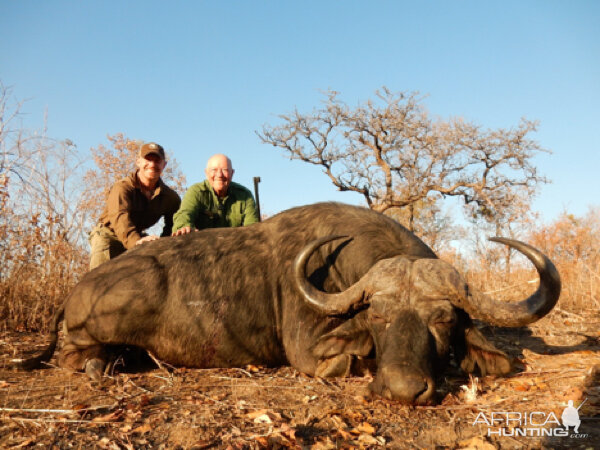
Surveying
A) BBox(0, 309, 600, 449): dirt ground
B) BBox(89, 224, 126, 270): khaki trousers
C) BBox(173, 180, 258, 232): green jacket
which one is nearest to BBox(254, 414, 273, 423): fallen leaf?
BBox(0, 309, 600, 449): dirt ground

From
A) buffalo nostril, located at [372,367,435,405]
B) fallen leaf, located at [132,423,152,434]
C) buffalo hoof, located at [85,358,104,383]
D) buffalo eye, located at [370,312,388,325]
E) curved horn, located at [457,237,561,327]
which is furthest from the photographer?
buffalo hoof, located at [85,358,104,383]

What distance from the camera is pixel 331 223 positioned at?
4262 mm

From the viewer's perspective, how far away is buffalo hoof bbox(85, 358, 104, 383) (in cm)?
355

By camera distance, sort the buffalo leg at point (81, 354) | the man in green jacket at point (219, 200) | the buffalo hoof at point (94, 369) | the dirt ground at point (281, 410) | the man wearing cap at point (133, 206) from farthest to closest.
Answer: the man in green jacket at point (219, 200)
the man wearing cap at point (133, 206)
the buffalo leg at point (81, 354)
the buffalo hoof at point (94, 369)
the dirt ground at point (281, 410)

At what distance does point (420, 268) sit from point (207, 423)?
5.92ft

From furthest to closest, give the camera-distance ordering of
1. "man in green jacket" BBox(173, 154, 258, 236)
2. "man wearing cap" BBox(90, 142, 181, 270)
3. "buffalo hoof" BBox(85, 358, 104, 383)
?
"man in green jacket" BBox(173, 154, 258, 236) → "man wearing cap" BBox(90, 142, 181, 270) → "buffalo hoof" BBox(85, 358, 104, 383)

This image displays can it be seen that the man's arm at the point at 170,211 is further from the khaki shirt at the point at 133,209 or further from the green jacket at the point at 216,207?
the green jacket at the point at 216,207

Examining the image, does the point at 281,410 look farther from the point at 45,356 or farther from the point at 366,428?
the point at 45,356

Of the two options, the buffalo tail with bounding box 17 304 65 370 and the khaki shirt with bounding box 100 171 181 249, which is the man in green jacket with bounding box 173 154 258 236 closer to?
the khaki shirt with bounding box 100 171 181 249

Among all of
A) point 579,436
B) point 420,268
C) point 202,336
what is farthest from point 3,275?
point 579,436

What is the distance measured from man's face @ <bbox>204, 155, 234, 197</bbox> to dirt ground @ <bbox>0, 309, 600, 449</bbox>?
3.12 metres

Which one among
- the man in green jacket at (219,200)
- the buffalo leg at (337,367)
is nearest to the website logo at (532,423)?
the buffalo leg at (337,367)

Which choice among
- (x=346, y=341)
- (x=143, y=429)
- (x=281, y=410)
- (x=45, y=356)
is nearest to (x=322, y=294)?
(x=346, y=341)

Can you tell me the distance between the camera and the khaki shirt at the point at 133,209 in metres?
5.50
